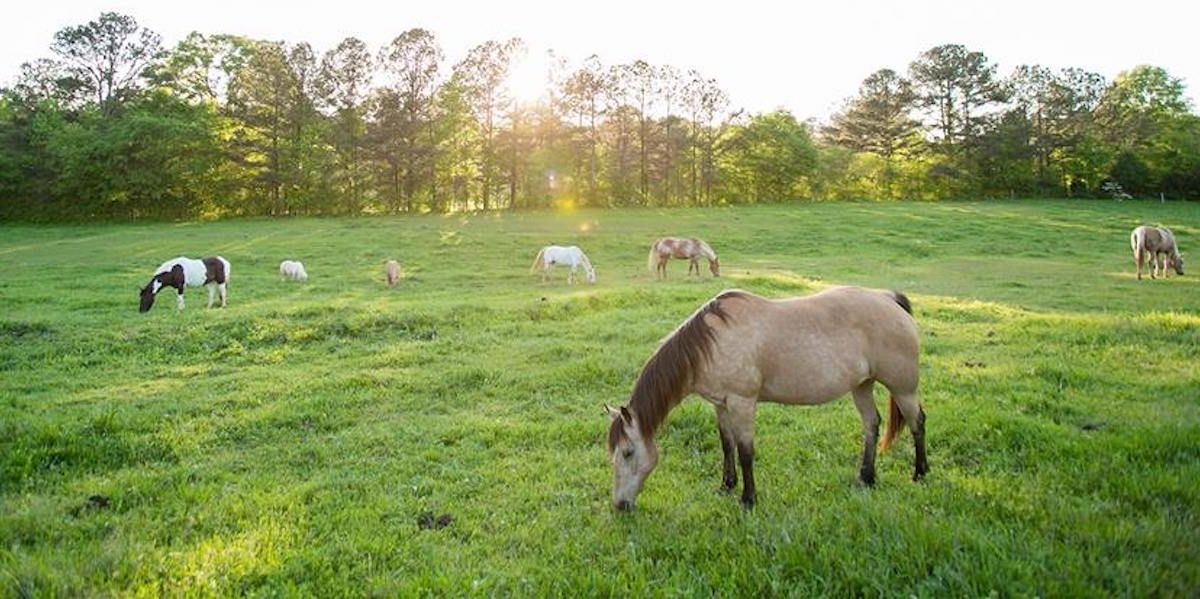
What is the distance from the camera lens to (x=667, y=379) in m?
5.42

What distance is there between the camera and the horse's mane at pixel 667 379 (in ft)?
17.8

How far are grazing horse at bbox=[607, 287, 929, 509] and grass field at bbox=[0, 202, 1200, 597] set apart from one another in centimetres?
41

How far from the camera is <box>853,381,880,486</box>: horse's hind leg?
5.69m

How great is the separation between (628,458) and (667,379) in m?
0.72

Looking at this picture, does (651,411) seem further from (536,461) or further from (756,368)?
(536,461)

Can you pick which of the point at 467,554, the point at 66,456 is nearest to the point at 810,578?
the point at 467,554

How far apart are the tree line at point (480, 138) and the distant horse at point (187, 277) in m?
32.7

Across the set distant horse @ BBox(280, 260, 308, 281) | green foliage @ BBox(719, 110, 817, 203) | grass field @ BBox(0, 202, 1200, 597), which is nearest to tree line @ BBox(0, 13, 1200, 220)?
green foliage @ BBox(719, 110, 817, 203)

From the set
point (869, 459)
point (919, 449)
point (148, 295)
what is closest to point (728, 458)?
point (869, 459)

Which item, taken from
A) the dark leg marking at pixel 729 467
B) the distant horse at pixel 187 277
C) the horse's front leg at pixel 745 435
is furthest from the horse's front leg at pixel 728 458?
the distant horse at pixel 187 277

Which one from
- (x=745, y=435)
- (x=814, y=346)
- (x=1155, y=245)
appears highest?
(x=1155, y=245)

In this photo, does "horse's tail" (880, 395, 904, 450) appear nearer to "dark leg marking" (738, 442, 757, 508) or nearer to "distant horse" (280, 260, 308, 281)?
"dark leg marking" (738, 442, 757, 508)

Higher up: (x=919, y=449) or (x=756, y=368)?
(x=756, y=368)

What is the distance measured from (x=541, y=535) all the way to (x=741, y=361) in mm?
2083
